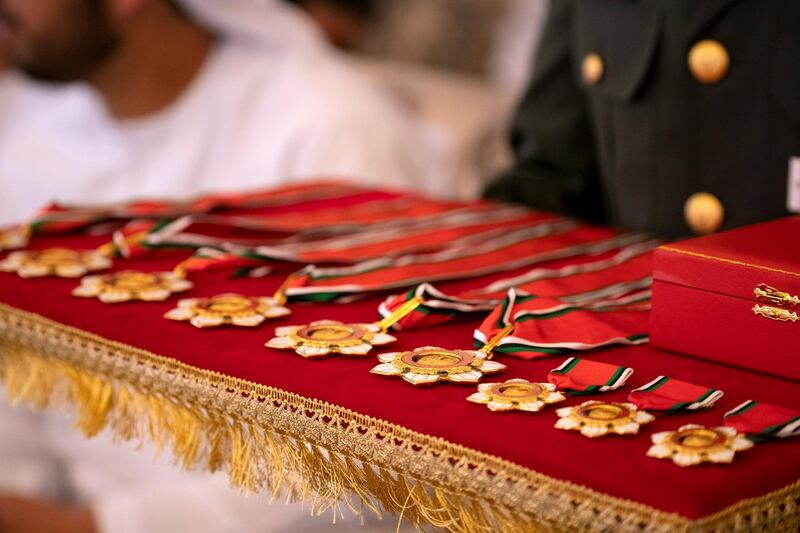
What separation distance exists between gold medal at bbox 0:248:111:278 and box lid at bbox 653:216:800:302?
1.63 feet

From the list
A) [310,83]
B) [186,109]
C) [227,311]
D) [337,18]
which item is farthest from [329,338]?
[337,18]

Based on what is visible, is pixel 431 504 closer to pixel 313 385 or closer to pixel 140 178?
pixel 313 385

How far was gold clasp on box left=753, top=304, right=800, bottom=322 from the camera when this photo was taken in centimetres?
69

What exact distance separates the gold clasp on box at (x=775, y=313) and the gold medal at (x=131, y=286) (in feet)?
1.48

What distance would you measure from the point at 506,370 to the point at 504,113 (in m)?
1.66

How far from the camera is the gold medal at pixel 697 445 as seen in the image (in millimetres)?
575

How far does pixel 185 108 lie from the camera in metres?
2.25

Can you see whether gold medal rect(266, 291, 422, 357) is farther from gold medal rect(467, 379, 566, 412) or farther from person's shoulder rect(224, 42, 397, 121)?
person's shoulder rect(224, 42, 397, 121)

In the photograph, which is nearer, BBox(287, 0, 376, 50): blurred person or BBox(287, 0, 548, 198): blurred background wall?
BBox(287, 0, 548, 198): blurred background wall

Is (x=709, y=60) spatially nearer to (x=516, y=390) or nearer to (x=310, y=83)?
(x=516, y=390)

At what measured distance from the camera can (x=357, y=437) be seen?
674 millimetres

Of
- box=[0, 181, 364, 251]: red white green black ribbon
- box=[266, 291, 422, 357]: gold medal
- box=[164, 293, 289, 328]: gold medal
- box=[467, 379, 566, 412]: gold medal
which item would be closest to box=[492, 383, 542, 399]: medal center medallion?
box=[467, 379, 566, 412]: gold medal

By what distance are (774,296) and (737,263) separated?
32 mm

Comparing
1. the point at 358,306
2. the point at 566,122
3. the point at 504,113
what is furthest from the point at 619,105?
the point at 504,113
